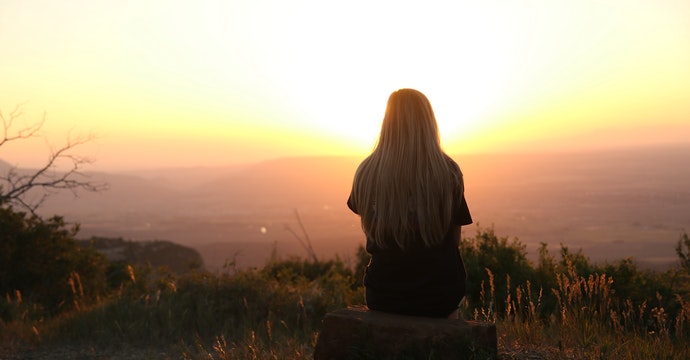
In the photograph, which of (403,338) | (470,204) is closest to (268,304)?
(403,338)

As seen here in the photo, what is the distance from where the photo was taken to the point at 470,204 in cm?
6912

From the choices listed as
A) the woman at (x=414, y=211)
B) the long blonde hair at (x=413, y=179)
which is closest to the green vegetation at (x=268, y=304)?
the woman at (x=414, y=211)

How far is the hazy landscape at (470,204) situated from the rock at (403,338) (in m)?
5.92

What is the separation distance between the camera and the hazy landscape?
4666 centimetres

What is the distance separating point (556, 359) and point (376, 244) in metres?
1.53

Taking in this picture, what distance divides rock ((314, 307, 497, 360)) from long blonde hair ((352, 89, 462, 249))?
0.54m

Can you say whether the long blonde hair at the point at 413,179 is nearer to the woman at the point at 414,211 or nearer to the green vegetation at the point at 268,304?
the woman at the point at 414,211

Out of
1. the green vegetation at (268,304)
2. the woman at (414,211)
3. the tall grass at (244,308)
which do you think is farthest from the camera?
the tall grass at (244,308)

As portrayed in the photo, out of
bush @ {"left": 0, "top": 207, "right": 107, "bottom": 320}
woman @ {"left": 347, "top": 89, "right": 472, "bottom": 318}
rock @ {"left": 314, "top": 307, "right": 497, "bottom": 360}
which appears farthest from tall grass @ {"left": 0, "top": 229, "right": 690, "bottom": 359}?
woman @ {"left": 347, "top": 89, "right": 472, "bottom": 318}

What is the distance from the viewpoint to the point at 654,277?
8.15 metres

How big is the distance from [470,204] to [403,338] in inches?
2633

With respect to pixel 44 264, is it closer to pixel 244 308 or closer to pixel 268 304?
pixel 244 308

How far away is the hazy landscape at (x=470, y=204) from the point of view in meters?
46.7

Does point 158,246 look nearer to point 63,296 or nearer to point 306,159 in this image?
point 63,296
